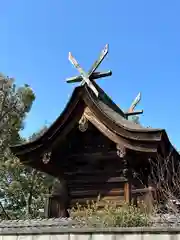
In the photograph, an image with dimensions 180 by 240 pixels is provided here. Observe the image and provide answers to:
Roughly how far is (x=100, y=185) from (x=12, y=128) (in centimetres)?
1299

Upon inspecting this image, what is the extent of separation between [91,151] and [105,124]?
1.25 m

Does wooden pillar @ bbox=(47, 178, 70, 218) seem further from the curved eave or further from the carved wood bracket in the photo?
the curved eave

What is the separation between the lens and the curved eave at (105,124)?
32.6ft

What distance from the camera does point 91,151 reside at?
461 inches

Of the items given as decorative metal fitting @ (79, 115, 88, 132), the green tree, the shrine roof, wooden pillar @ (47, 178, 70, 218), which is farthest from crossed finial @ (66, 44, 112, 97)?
the green tree

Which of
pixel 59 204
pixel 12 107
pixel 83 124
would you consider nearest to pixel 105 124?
pixel 83 124

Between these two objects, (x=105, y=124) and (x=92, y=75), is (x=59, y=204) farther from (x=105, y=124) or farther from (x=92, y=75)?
(x=92, y=75)

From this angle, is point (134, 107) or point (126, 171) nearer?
point (126, 171)

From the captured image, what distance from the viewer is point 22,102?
22344 mm

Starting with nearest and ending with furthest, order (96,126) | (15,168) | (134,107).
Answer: (96,126) < (134,107) < (15,168)

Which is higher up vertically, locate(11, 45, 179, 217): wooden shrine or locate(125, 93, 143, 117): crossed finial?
locate(125, 93, 143, 117): crossed finial

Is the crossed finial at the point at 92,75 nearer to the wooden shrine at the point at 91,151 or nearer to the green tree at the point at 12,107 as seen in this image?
the wooden shrine at the point at 91,151

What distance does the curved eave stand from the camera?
392 inches

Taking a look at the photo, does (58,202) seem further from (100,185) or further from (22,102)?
(22,102)
